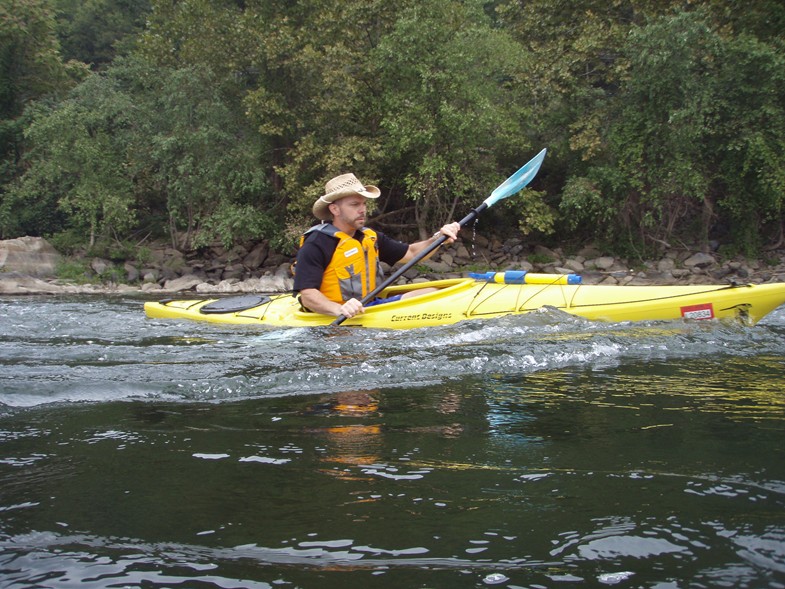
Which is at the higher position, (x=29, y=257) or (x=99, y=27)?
(x=99, y=27)

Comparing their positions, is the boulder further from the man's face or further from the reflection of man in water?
the reflection of man in water

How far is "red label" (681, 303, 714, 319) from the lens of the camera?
427cm

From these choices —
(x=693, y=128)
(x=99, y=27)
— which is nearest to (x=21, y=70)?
(x=99, y=27)

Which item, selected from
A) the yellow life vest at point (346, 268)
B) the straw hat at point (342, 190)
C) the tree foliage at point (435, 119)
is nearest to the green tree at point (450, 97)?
the tree foliage at point (435, 119)

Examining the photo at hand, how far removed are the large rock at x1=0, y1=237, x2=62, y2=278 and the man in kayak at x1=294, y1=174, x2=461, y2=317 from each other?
11191 mm

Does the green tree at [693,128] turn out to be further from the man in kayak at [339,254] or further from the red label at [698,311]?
the man in kayak at [339,254]

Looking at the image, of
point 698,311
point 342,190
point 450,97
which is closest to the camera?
point 698,311

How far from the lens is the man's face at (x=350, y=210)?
187 inches

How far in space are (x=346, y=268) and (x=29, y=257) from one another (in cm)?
1190

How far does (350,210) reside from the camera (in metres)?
4.76

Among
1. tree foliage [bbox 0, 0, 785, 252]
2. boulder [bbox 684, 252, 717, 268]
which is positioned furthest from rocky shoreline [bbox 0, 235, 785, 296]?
tree foliage [bbox 0, 0, 785, 252]

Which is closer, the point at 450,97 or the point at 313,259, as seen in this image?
the point at 313,259

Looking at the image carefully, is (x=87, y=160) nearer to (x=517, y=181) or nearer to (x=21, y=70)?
(x=21, y=70)

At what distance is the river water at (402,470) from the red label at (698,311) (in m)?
0.60
